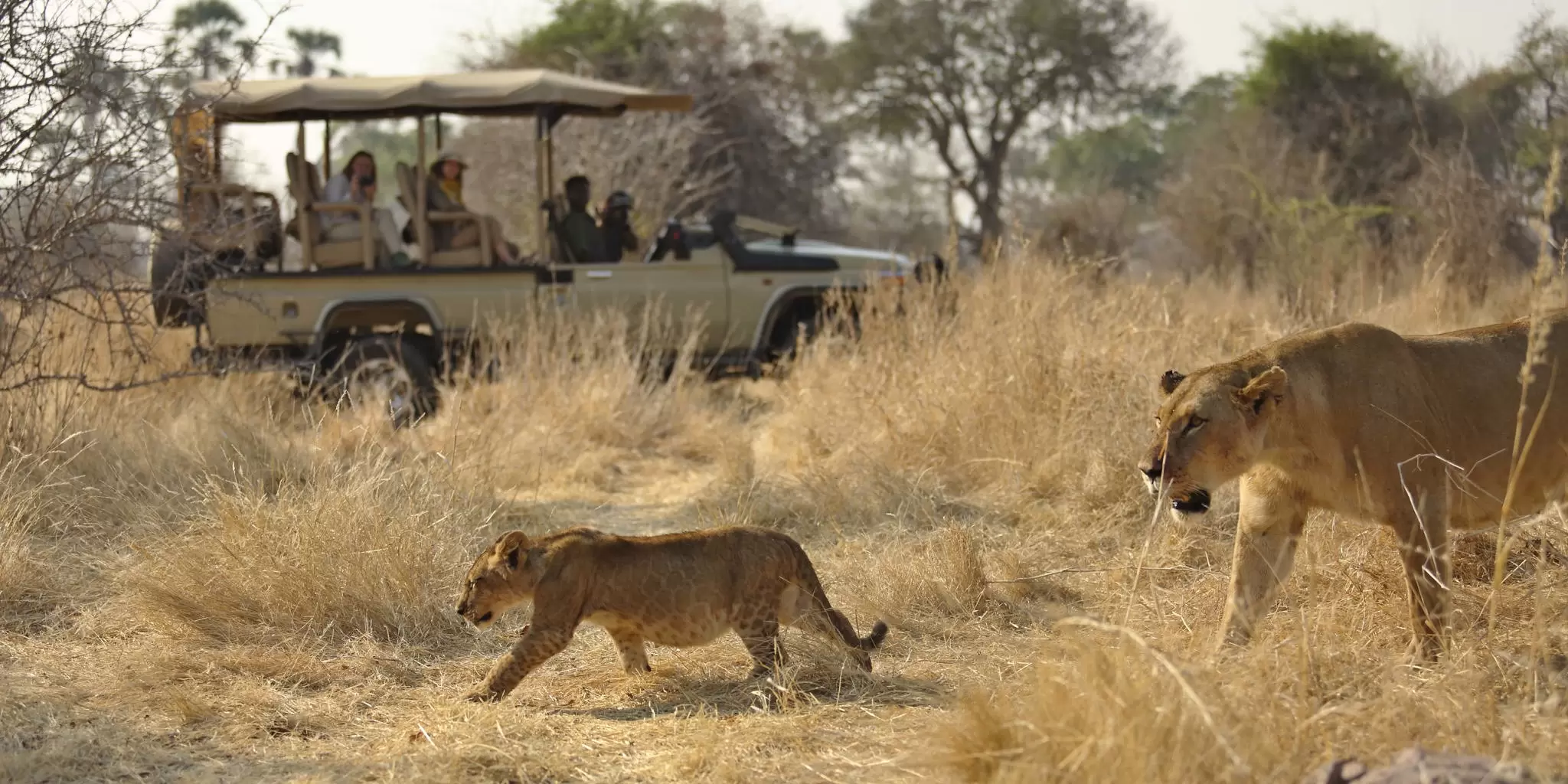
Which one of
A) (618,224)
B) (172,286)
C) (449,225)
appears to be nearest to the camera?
(172,286)

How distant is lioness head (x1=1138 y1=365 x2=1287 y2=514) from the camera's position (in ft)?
15.6

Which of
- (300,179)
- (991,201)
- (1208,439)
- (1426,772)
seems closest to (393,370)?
(300,179)

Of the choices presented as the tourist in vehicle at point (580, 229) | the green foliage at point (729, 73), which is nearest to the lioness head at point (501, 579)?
the tourist in vehicle at point (580, 229)

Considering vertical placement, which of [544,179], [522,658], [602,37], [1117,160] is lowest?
[522,658]

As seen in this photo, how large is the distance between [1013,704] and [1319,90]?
84.4ft

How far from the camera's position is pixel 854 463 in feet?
27.0

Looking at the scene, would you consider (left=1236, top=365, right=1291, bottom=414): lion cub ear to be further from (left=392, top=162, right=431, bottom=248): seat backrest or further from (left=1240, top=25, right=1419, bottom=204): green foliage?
(left=1240, top=25, right=1419, bottom=204): green foliage

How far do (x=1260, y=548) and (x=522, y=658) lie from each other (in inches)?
92.5

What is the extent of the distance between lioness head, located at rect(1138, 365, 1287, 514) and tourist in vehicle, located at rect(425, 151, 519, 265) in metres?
7.42

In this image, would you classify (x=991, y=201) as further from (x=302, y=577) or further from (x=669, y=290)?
(x=302, y=577)

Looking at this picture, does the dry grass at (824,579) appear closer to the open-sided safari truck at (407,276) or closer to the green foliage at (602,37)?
the open-sided safari truck at (407,276)

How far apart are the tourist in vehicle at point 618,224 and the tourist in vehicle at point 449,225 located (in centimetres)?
77

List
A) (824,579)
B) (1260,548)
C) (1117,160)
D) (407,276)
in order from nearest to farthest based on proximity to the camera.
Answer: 1. (1260,548)
2. (824,579)
3. (407,276)
4. (1117,160)

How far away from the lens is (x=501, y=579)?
4.95m
